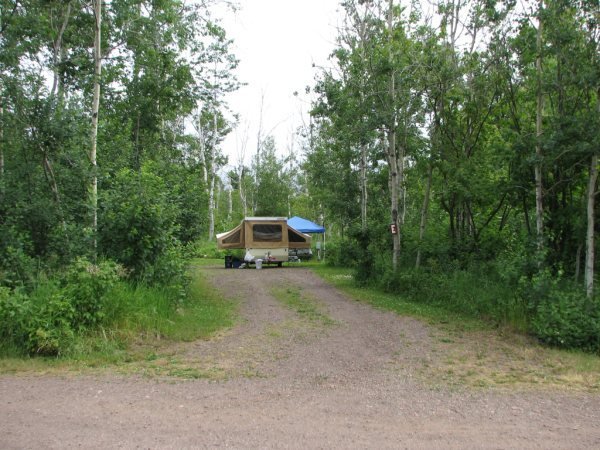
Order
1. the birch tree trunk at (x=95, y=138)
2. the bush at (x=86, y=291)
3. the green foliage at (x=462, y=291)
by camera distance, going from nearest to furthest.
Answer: the bush at (x=86, y=291), the birch tree trunk at (x=95, y=138), the green foliage at (x=462, y=291)

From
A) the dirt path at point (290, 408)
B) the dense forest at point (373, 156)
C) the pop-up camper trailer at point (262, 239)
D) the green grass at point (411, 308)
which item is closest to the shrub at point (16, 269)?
the dense forest at point (373, 156)

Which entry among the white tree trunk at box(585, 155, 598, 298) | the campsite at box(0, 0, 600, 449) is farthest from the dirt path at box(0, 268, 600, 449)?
the white tree trunk at box(585, 155, 598, 298)

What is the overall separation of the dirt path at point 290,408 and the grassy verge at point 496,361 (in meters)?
0.33

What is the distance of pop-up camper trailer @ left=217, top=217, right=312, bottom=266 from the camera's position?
26.1m

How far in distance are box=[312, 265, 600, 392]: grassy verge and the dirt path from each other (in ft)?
1.09

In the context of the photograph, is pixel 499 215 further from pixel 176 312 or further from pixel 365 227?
pixel 176 312

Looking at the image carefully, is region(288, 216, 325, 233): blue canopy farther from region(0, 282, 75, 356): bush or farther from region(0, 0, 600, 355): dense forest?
region(0, 282, 75, 356): bush

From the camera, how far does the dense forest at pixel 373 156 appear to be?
8.71 meters

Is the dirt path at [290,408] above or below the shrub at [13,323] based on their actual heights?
below

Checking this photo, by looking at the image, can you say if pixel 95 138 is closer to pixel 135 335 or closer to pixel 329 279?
pixel 135 335

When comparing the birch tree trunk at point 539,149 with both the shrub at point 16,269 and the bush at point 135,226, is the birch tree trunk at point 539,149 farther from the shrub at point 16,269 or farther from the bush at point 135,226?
the shrub at point 16,269

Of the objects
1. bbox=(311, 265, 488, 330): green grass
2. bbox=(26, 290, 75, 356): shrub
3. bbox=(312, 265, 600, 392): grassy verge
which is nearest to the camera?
bbox=(312, 265, 600, 392): grassy verge

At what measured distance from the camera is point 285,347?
8172mm

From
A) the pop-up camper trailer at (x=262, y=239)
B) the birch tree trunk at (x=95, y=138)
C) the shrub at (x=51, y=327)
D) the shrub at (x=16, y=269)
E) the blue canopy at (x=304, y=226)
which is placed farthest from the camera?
the blue canopy at (x=304, y=226)
